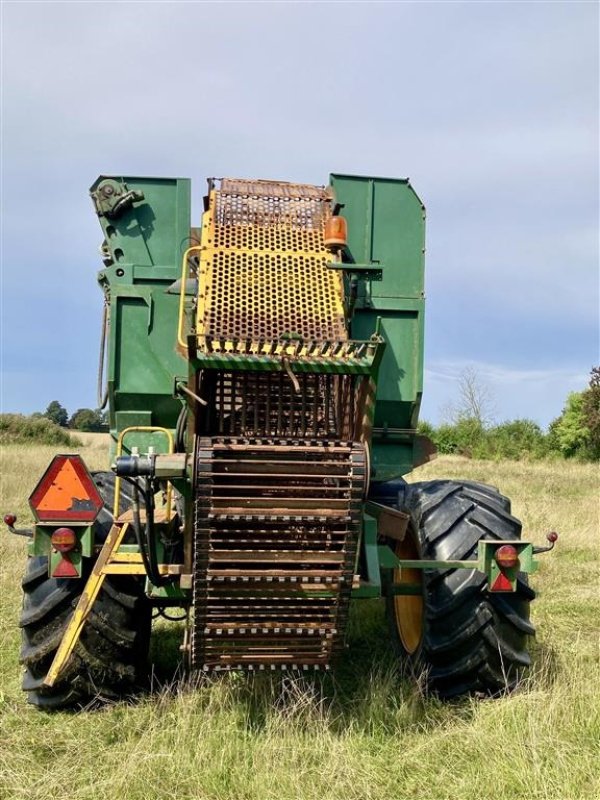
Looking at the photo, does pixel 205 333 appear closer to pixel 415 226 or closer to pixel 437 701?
pixel 415 226

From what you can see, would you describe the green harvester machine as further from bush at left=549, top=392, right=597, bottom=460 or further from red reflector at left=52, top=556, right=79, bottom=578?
bush at left=549, top=392, right=597, bottom=460

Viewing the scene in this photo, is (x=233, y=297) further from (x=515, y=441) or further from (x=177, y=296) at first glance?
(x=515, y=441)

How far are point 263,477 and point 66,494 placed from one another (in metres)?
1.06

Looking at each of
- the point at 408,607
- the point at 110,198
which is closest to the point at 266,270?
the point at 110,198

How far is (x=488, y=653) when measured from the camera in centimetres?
413

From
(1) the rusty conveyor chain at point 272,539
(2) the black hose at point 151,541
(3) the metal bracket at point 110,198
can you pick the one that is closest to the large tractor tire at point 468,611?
(1) the rusty conveyor chain at point 272,539

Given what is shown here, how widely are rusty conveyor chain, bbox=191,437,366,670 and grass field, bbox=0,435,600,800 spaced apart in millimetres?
601

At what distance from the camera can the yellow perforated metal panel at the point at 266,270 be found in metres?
3.61

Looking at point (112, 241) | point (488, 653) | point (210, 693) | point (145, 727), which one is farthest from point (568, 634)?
point (112, 241)

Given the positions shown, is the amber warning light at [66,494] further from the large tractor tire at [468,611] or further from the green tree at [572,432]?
the green tree at [572,432]

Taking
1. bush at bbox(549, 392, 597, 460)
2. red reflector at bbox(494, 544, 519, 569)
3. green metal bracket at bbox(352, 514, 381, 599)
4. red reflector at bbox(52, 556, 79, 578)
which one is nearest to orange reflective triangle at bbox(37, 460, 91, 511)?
red reflector at bbox(52, 556, 79, 578)

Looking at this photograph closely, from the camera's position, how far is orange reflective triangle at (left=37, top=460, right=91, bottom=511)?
11.7 feet

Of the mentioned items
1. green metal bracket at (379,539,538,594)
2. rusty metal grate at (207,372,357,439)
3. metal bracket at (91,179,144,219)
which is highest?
metal bracket at (91,179,144,219)

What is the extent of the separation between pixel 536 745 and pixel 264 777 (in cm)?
129
